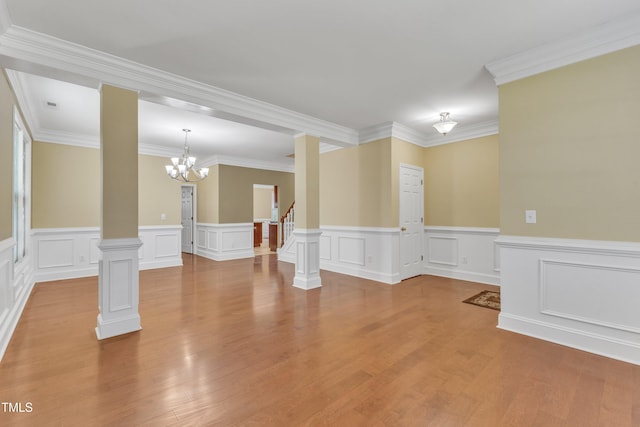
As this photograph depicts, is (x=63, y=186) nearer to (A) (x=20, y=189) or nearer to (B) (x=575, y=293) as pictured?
(A) (x=20, y=189)

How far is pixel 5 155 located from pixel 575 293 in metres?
5.76

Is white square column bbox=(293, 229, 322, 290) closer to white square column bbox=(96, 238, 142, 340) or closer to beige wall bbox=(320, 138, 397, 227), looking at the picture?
beige wall bbox=(320, 138, 397, 227)

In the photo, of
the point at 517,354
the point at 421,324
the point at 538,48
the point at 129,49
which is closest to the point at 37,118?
the point at 129,49

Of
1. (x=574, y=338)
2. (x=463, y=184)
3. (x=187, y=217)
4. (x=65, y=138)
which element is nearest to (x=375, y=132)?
(x=463, y=184)

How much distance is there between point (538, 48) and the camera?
2854 mm

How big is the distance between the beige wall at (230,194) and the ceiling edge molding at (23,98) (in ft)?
12.1

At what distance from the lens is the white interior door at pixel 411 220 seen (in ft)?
18.0

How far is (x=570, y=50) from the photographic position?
2.74 m

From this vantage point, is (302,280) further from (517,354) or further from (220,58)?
(220,58)

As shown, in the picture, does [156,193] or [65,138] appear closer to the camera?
[65,138]

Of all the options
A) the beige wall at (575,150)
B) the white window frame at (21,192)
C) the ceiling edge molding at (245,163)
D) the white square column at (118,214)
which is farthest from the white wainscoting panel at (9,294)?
→ the beige wall at (575,150)

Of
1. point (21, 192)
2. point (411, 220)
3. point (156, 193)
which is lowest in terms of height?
point (411, 220)

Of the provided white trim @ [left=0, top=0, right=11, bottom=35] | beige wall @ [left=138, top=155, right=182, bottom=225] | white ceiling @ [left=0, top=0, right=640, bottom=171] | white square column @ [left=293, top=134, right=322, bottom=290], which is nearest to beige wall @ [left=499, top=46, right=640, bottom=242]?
white ceiling @ [left=0, top=0, right=640, bottom=171]

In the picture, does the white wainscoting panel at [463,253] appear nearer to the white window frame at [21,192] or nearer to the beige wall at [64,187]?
the beige wall at [64,187]
